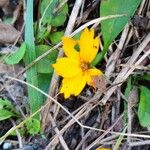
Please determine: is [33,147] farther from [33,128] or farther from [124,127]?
[124,127]

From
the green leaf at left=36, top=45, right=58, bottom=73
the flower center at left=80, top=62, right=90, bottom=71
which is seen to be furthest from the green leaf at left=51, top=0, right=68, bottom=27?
the flower center at left=80, top=62, right=90, bottom=71

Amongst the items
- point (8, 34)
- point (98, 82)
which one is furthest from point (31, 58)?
point (98, 82)

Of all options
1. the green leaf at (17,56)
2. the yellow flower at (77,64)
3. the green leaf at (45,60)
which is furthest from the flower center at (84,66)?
the green leaf at (17,56)

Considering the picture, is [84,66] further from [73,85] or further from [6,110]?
[6,110]

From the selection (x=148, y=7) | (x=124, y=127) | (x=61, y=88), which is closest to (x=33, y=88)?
(x=61, y=88)

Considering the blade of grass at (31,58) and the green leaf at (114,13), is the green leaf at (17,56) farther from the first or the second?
the green leaf at (114,13)
